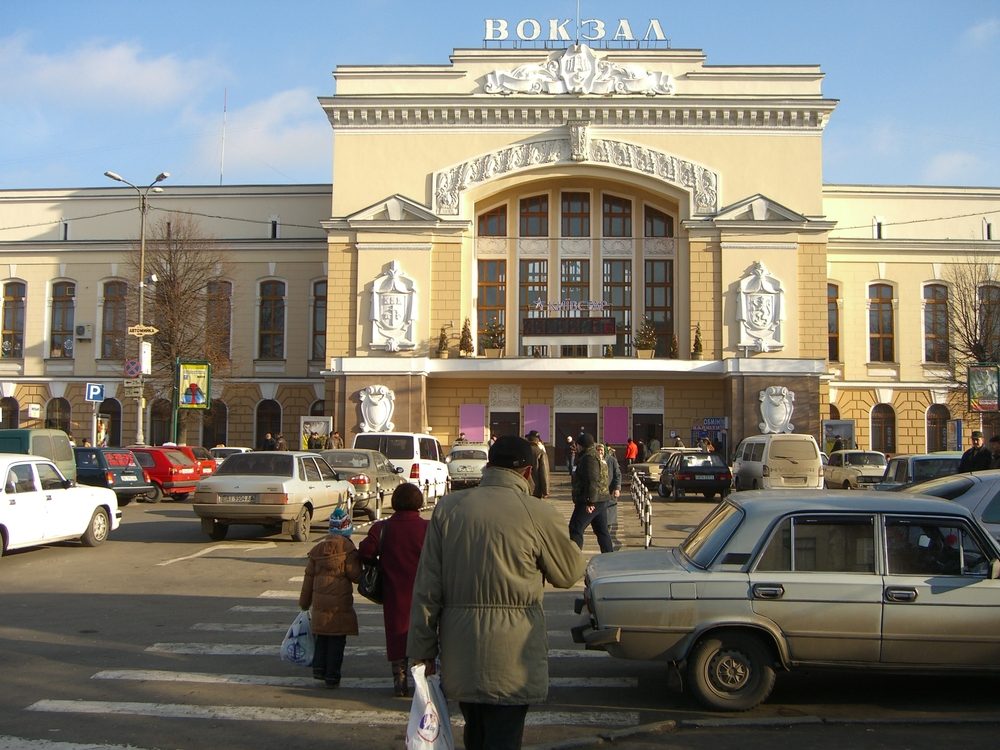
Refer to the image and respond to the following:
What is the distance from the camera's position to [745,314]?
39.9m

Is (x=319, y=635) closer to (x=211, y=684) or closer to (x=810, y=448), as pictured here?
(x=211, y=684)

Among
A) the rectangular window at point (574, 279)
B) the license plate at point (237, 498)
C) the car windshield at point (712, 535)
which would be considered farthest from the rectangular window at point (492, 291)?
the car windshield at point (712, 535)

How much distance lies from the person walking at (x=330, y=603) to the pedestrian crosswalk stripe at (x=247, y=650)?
1298mm

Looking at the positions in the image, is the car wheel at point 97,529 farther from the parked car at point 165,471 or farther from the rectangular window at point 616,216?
the rectangular window at point 616,216

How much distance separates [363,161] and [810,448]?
941 inches

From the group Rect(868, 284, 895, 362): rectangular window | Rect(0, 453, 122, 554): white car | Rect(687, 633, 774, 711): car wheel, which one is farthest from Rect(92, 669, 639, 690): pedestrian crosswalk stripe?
Rect(868, 284, 895, 362): rectangular window

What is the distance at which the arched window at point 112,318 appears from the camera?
47219 mm

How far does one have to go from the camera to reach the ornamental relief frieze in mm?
40844

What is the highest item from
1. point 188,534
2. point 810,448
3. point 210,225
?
point 210,225

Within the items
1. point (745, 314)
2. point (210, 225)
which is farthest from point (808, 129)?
point (210, 225)

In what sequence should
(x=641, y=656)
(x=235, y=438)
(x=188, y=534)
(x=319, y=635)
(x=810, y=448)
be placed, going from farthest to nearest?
(x=235, y=438) < (x=810, y=448) < (x=188, y=534) < (x=319, y=635) < (x=641, y=656)

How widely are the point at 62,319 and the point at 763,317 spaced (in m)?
33.3

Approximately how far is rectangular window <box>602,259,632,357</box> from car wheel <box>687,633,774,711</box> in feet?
119

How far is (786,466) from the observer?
2506 centimetres
